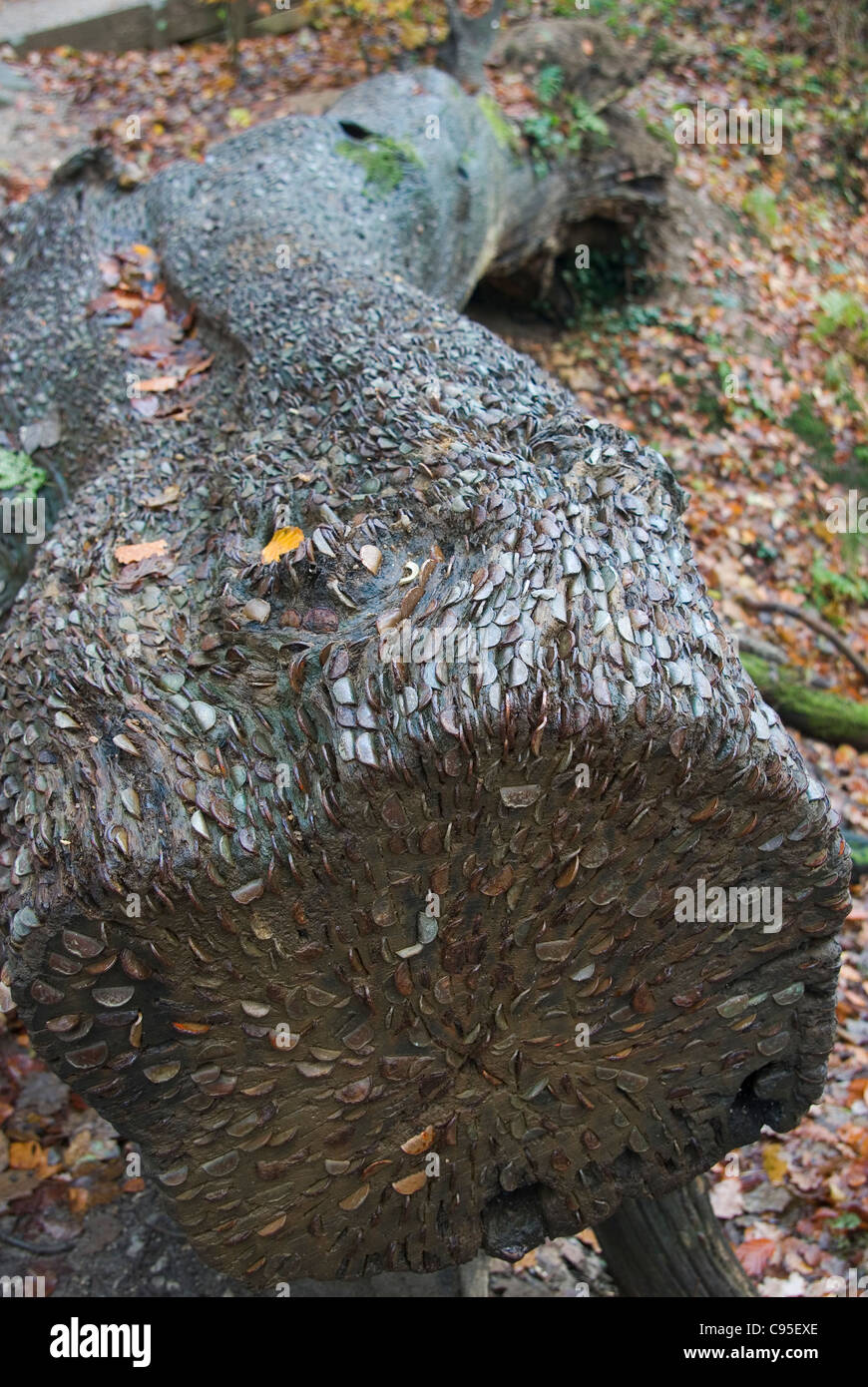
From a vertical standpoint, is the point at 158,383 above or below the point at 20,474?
above

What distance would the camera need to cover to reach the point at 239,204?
443 centimetres

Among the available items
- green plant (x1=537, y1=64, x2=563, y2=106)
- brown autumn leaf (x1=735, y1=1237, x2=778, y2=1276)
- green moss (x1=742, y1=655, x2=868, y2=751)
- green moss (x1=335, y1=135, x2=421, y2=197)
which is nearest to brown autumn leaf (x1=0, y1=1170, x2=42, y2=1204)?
brown autumn leaf (x1=735, y1=1237, x2=778, y2=1276)

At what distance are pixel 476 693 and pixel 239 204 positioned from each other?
3.22 metres

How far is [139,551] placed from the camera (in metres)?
2.81

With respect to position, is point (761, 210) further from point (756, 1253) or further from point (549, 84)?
point (756, 1253)

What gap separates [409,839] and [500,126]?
5.54m

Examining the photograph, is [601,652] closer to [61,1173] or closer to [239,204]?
[61,1173]

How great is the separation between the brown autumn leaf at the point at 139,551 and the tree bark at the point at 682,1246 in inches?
83.4

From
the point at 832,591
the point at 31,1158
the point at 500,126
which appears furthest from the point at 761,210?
the point at 31,1158

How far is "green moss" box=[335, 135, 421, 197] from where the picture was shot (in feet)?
16.0

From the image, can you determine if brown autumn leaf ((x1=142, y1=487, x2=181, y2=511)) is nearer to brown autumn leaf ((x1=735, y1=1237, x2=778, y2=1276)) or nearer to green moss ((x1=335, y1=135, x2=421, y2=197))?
green moss ((x1=335, y1=135, x2=421, y2=197))

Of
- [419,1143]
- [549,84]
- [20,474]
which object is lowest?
[419,1143]

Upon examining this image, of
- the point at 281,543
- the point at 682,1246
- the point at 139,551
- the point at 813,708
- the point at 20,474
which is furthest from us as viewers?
the point at 813,708
